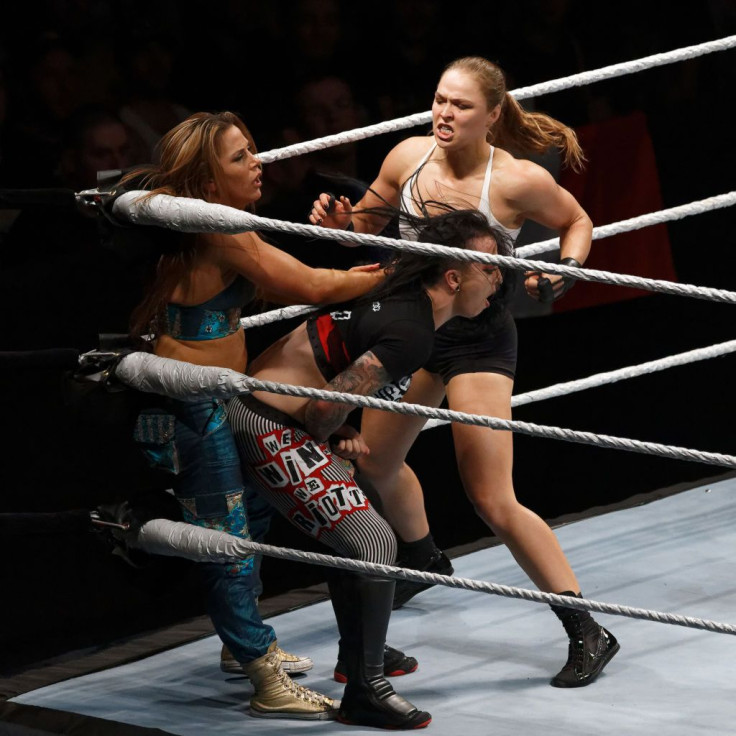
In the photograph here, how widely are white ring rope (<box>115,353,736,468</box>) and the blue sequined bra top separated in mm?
79

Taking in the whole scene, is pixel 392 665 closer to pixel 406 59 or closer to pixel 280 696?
pixel 280 696

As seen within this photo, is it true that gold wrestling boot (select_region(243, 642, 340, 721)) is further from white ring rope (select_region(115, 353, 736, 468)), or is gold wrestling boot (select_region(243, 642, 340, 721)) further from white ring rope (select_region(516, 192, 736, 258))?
white ring rope (select_region(516, 192, 736, 258))

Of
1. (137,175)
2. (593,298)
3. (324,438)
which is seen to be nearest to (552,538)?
(324,438)

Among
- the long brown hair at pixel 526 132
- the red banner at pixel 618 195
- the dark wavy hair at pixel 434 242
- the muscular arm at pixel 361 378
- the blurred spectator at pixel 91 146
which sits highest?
the red banner at pixel 618 195

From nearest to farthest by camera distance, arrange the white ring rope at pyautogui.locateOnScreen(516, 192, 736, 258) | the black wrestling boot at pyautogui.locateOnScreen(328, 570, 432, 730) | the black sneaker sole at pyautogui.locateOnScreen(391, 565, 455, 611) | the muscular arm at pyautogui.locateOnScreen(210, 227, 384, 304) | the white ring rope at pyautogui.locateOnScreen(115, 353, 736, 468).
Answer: the white ring rope at pyautogui.locateOnScreen(115, 353, 736, 468) → the muscular arm at pyautogui.locateOnScreen(210, 227, 384, 304) → the black wrestling boot at pyautogui.locateOnScreen(328, 570, 432, 730) → the white ring rope at pyautogui.locateOnScreen(516, 192, 736, 258) → the black sneaker sole at pyautogui.locateOnScreen(391, 565, 455, 611)

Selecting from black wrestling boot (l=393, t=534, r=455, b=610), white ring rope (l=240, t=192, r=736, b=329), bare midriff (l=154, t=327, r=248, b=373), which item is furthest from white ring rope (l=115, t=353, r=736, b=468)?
black wrestling boot (l=393, t=534, r=455, b=610)

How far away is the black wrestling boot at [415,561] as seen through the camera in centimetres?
310

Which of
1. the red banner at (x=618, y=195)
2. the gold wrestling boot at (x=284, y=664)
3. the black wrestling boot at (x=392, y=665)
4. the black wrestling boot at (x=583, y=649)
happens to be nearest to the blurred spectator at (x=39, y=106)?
the gold wrestling boot at (x=284, y=664)

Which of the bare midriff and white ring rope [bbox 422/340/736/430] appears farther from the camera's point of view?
white ring rope [bbox 422/340/736/430]

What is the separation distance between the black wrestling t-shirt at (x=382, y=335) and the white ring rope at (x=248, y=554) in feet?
0.91

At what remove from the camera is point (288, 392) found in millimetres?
2230

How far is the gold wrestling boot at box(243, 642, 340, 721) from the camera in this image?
255cm

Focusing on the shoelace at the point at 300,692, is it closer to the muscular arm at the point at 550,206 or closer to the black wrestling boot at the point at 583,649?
the black wrestling boot at the point at 583,649

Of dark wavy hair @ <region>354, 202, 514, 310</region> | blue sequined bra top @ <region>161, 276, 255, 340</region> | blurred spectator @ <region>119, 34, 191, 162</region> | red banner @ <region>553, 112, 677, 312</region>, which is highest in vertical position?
red banner @ <region>553, 112, 677, 312</region>
